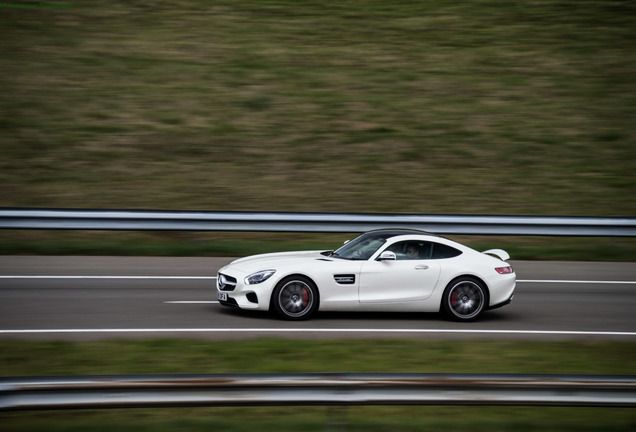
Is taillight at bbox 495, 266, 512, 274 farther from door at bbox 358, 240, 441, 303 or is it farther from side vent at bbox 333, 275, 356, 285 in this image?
side vent at bbox 333, 275, 356, 285

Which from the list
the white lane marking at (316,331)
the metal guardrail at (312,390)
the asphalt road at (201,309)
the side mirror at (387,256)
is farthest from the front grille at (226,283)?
the metal guardrail at (312,390)

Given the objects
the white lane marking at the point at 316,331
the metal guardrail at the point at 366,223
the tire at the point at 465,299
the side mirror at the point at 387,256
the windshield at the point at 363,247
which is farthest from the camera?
the metal guardrail at the point at 366,223

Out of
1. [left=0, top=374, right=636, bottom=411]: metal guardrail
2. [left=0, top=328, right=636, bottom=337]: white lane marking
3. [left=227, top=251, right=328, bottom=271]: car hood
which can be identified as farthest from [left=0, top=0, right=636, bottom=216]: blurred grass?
[left=0, top=374, right=636, bottom=411]: metal guardrail

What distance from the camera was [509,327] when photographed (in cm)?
940

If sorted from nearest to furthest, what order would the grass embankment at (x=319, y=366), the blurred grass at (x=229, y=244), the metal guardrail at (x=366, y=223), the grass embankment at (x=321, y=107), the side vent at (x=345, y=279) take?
1. the grass embankment at (x=319, y=366)
2. the side vent at (x=345, y=279)
3. the metal guardrail at (x=366, y=223)
4. the blurred grass at (x=229, y=244)
5. the grass embankment at (x=321, y=107)

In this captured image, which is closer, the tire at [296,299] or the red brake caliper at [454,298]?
the tire at [296,299]

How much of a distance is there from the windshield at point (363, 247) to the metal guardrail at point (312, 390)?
4961 millimetres

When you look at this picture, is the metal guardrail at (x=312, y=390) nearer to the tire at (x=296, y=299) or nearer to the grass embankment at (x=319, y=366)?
the grass embankment at (x=319, y=366)

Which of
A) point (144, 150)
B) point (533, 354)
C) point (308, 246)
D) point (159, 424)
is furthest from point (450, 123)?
point (159, 424)

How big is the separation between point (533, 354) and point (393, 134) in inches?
395

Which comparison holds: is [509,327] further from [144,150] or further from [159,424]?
[144,150]

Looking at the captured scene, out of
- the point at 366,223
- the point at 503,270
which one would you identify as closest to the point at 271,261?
the point at 503,270

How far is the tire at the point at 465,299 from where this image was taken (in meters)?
9.66

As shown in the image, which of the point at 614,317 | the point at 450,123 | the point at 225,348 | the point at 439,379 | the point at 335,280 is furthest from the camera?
the point at 450,123
